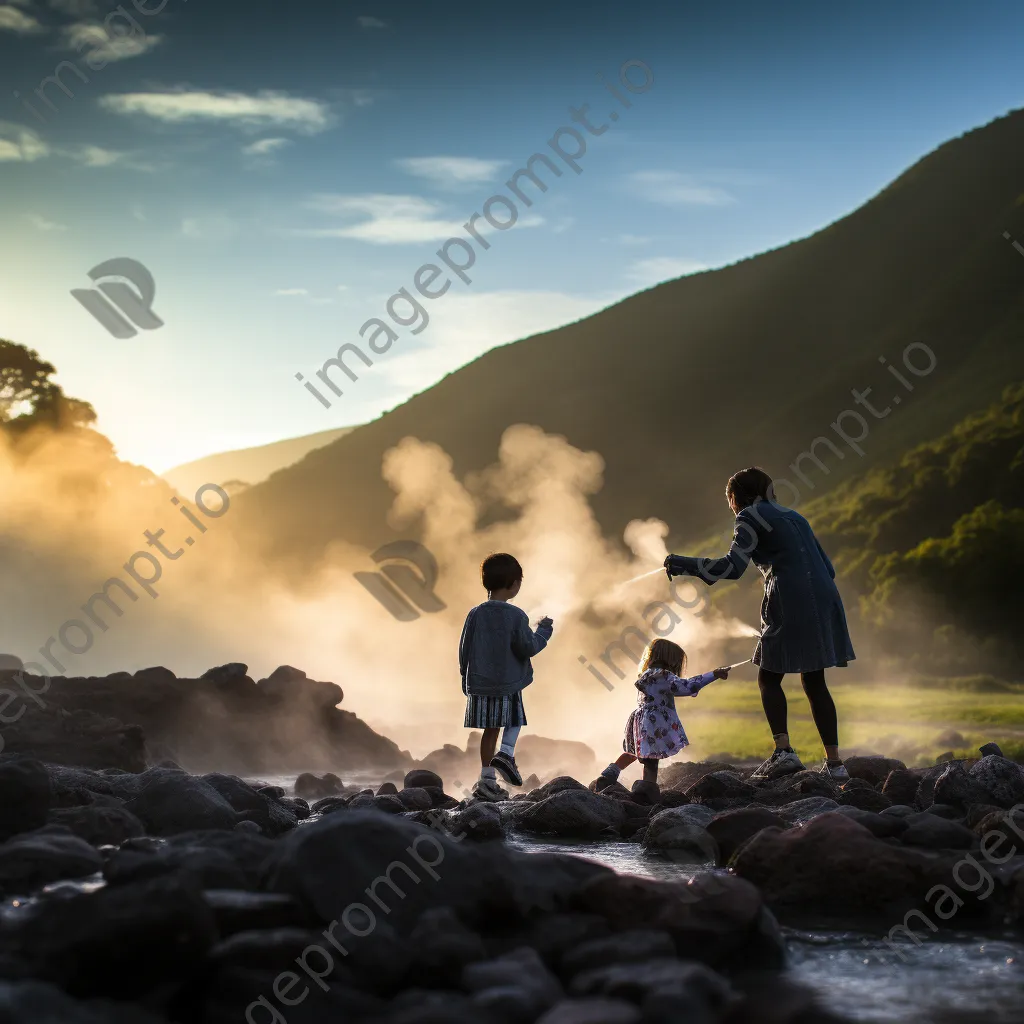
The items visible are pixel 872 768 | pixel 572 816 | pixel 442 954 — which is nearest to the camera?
pixel 442 954

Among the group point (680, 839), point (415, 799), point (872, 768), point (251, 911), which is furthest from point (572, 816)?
point (251, 911)

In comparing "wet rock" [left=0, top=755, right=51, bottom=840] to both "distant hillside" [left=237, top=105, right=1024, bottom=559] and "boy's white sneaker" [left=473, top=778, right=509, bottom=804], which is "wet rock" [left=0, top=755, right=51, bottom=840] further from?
"distant hillside" [left=237, top=105, right=1024, bottom=559]

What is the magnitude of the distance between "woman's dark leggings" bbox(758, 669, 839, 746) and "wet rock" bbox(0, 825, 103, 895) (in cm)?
593

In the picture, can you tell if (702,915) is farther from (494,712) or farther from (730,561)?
(494,712)

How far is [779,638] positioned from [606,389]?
3740 inches

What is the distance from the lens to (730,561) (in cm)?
1007

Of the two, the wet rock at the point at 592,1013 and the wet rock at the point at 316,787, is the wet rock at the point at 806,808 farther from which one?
the wet rock at the point at 316,787

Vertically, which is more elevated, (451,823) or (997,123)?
(997,123)

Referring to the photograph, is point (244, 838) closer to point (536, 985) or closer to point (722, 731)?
point (536, 985)

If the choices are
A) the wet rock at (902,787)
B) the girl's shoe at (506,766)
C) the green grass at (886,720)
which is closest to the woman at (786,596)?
the wet rock at (902,787)

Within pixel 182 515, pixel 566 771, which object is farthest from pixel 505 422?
pixel 566 771

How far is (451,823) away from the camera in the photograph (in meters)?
8.79

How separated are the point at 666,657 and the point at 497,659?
1.78 metres

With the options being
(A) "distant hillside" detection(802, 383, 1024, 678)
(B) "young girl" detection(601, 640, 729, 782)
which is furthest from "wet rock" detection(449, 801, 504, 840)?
(A) "distant hillside" detection(802, 383, 1024, 678)
